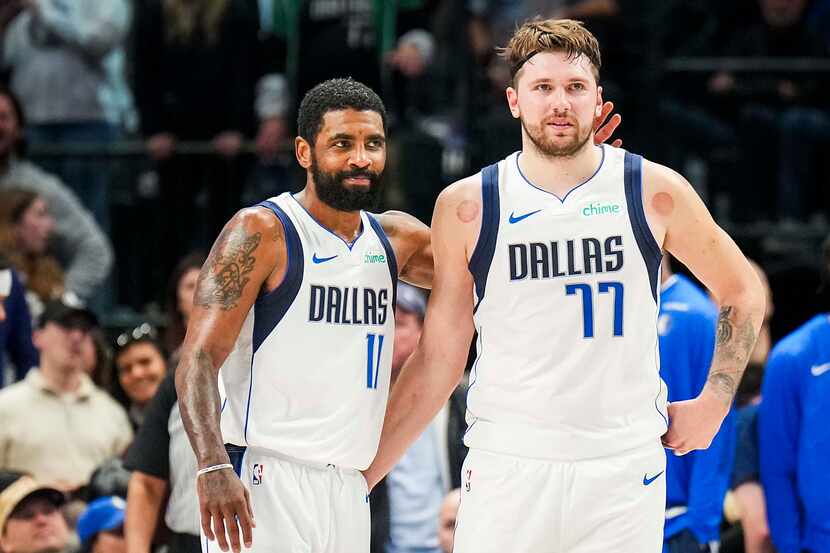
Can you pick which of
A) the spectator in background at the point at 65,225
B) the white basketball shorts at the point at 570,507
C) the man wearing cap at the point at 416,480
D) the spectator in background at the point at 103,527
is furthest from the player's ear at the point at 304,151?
the spectator in background at the point at 65,225

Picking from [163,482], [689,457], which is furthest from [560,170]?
[163,482]

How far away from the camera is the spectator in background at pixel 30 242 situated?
985 centimetres

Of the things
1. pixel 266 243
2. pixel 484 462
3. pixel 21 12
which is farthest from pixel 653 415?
pixel 21 12

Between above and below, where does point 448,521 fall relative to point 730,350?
below

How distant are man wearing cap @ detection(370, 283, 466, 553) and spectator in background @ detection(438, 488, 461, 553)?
8.9 inches

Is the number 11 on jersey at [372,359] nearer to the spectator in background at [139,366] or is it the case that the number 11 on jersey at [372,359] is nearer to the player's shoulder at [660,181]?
the player's shoulder at [660,181]

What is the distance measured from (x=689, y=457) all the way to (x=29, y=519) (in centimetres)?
312

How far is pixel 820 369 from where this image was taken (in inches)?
263

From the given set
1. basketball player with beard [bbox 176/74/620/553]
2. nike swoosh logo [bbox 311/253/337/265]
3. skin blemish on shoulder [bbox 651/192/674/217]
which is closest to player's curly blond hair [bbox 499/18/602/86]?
basketball player with beard [bbox 176/74/620/553]

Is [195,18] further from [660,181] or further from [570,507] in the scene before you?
[570,507]

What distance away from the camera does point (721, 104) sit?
423 inches

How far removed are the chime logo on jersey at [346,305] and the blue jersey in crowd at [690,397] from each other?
180 cm

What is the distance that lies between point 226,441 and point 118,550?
2.34 m

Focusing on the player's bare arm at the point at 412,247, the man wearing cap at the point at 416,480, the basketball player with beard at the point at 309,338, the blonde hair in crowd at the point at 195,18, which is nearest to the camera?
the basketball player with beard at the point at 309,338
